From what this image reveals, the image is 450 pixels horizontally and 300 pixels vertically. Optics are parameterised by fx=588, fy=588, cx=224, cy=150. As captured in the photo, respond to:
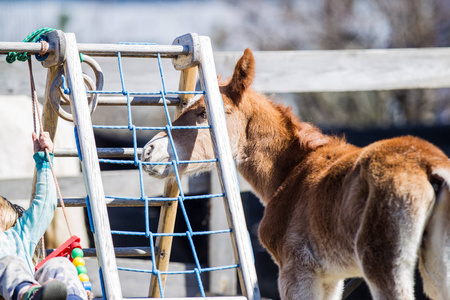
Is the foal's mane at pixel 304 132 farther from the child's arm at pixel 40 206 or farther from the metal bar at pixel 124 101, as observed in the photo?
the child's arm at pixel 40 206

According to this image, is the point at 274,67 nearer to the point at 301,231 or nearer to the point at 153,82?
the point at 153,82

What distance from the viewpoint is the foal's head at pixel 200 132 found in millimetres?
3477

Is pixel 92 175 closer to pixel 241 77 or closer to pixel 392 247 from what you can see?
pixel 241 77

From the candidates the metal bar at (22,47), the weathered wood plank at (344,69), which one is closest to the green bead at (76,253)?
the metal bar at (22,47)

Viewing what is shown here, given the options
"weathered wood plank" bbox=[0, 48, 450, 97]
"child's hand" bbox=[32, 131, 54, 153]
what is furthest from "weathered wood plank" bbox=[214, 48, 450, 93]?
"child's hand" bbox=[32, 131, 54, 153]

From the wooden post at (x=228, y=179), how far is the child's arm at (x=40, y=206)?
873 millimetres

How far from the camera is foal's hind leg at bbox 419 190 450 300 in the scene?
2.63 meters

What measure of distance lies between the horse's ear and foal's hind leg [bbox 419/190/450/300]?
144 cm

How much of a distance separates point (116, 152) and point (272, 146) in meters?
0.99

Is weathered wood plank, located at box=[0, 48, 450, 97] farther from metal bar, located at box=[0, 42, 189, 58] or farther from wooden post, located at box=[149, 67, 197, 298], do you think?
metal bar, located at box=[0, 42, 189, 58]

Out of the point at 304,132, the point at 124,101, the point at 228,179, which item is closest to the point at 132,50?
the point at 124,101

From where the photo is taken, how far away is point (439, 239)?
2.64 m

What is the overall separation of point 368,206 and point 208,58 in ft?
4.16

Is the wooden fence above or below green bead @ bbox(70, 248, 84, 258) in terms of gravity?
above
